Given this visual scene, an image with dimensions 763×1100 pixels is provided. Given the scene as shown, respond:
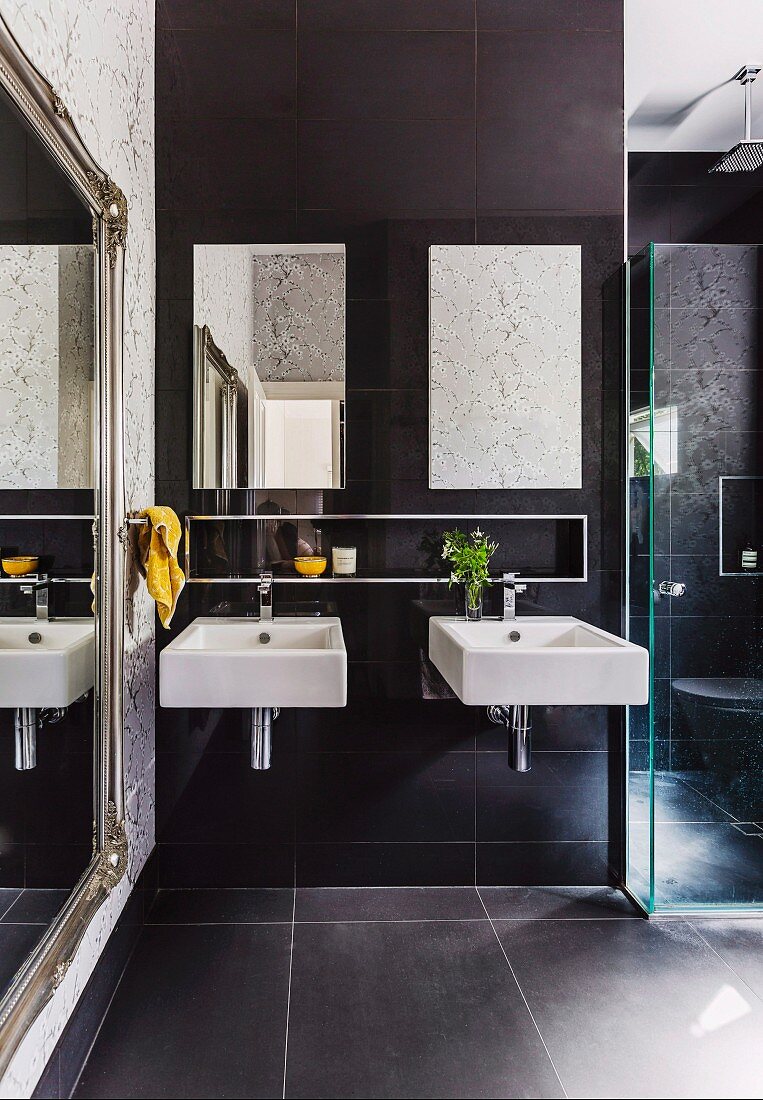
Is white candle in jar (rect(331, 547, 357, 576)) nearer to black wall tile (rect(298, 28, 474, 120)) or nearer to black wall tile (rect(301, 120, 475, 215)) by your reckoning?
black wall tile (rect(301, 120, 475, 215))

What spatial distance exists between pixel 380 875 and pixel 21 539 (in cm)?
175

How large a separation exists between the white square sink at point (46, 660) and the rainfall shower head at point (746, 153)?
9.76 ft

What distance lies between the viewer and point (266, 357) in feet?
7.71

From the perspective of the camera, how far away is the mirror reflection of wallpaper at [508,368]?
2.37 metres

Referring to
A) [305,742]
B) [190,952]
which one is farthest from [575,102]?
[190,952]

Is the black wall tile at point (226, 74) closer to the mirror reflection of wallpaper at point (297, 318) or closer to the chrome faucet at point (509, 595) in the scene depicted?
the mirror reflection of wallpaper at point (297, 318)

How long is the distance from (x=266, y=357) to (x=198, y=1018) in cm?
200

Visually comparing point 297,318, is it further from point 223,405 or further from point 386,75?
point 386,75

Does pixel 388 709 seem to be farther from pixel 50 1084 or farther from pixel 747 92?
pixel 747 92

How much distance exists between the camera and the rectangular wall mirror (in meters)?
2.34

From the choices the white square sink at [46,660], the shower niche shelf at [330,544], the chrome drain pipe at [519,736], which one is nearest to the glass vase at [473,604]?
the shower niche shelf at [330,544]

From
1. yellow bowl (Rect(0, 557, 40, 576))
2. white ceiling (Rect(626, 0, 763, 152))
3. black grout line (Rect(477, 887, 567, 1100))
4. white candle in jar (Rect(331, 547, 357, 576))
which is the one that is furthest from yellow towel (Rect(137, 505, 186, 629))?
white ceiling (Rect(626, 0, 763, 152))

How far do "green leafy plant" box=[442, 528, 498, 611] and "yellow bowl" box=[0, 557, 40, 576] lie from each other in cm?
138

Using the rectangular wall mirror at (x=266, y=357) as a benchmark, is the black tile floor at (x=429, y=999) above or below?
below
